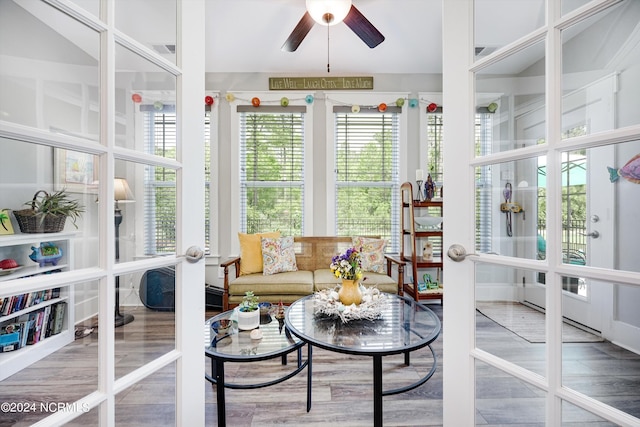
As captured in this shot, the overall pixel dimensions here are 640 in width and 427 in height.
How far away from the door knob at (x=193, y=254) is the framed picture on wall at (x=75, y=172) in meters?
0.31

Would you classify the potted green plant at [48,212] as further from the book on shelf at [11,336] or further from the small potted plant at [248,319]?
the small potted plant at [248,319]

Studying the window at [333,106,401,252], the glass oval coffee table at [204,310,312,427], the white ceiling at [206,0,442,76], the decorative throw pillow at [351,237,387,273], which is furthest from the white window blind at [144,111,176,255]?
the window at [333,106,401,252]

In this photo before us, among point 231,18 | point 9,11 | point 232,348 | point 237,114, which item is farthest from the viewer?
point 237,114

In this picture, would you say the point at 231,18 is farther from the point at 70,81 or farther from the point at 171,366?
the point at 171,366

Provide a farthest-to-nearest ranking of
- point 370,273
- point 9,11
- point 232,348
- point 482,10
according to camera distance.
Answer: point 370,273
point 232,348
point 482,10
point 9,11

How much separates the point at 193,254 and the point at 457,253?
33.8 inches

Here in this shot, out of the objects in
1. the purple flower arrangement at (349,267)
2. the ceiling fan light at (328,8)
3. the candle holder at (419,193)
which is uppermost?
the ceiling fan light at (328,8)

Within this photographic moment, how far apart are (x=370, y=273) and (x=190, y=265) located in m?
2.51

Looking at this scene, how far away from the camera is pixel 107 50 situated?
68 cm

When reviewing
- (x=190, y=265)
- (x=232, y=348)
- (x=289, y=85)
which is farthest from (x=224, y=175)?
(x=190, y=265)

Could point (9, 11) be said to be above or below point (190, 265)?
above

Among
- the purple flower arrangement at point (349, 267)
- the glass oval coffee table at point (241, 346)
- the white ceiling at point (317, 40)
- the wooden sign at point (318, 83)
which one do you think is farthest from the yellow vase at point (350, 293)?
the wooden sign at point (318, 83)

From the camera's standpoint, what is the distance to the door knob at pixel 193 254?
34.7 inches

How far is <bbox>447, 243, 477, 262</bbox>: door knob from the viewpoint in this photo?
2.83 feet
